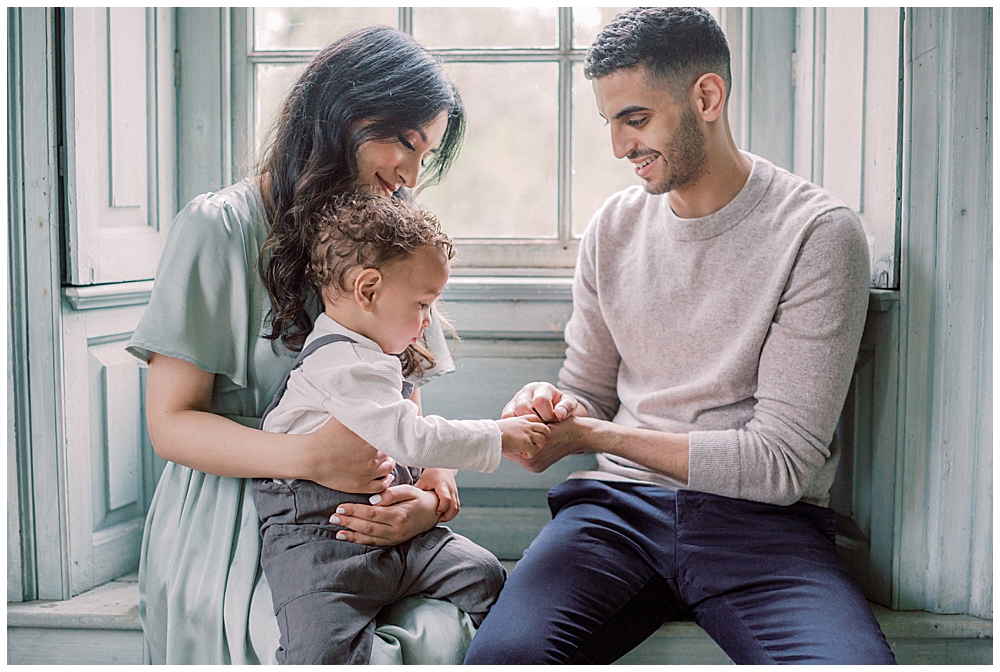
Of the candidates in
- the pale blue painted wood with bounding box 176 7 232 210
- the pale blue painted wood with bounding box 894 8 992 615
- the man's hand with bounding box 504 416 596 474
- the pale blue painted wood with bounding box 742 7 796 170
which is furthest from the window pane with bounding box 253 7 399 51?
the pale blue painted wood with bounding box 894 8 992 615

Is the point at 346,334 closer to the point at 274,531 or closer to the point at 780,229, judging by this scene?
the point at 274,531

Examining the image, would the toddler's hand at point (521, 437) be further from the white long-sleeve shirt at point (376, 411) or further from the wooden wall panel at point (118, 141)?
the wooden wall panel at point (118, 141)

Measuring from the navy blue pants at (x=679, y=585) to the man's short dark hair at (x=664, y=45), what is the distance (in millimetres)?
819

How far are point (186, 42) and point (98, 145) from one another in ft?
1.48

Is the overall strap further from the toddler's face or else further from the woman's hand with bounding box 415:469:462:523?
the woman's hand with bounding box 415:469:462:523

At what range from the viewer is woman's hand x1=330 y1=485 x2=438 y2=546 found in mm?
1243

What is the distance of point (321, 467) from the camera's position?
123cm

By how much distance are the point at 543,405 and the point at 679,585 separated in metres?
0.41

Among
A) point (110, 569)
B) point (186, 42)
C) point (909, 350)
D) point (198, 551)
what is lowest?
point (110, 569)

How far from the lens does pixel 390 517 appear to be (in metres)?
1.27

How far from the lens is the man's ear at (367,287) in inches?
48.1

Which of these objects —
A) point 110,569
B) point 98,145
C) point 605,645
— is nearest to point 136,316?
point 98,145

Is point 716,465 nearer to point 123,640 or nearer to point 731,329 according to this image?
point 731,329

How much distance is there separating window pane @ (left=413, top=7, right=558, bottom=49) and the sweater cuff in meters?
1.13
